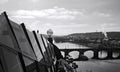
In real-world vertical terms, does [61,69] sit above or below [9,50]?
below

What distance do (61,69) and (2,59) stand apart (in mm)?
7168

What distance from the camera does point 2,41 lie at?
2.12 metres

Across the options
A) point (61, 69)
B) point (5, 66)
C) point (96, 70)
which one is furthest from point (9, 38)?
point (96, 70)

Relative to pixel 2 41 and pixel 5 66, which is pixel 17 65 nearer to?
pixel 5 66

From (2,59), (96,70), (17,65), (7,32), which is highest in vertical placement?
(7,32)

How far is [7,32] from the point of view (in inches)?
95.6

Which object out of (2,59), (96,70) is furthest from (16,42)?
(96,70)

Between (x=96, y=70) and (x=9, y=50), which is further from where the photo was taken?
(x=96, y=70)

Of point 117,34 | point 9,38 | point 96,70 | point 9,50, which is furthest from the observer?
point 117,34

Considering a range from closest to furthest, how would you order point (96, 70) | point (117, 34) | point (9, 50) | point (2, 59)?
point (2, 59) < point (9, 50) < point (96, 70) < point (117, 34)

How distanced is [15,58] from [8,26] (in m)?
0.60

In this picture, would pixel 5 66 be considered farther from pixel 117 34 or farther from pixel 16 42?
pixel 117 34

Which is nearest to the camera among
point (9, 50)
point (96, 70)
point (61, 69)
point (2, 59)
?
point (2, 59)

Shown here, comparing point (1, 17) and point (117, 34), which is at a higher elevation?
point (1, 17)
